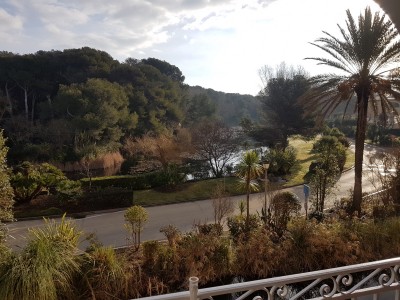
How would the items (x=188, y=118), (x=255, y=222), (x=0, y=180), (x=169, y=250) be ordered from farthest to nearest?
(x=188, y=118)
(x=255, y=222)
(x=169, y=250)
(x=0, y=180)

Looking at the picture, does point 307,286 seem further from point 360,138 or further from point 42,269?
point 360,138

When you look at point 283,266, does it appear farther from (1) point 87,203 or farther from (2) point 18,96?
(2) point 18,96

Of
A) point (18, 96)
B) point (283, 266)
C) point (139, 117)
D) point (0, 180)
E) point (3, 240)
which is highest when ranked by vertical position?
point (18, 96)

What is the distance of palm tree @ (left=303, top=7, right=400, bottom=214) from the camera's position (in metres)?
11.9

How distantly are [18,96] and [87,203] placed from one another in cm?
2615

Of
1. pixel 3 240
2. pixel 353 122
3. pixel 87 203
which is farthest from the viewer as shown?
pixel 353 122

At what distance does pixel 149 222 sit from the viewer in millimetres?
13203

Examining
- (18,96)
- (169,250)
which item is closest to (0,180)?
(169,250)

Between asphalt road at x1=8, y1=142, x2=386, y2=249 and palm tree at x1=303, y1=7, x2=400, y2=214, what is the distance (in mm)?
5308

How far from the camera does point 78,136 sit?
28188 mm

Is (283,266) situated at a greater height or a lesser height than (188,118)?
lesser

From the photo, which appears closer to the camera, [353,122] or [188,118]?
[188,118]

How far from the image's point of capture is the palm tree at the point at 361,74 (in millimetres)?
11898

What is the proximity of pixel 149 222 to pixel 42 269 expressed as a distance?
7.97 meters
